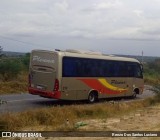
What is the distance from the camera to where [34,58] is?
71.9 ft

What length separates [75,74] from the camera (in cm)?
2180

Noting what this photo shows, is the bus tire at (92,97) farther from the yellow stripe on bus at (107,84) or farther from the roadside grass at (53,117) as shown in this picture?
the roadside grass at (53,117)

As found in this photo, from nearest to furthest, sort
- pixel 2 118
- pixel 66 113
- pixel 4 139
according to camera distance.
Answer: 1. pixel 4 139
2. pixel 2 118
3. pixel 66 113

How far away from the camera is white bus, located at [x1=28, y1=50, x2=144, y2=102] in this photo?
20828mm

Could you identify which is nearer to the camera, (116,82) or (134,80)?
(116,82)

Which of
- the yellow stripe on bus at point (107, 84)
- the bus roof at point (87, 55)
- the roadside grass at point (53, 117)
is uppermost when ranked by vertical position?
the bus roof at point (87, 55)

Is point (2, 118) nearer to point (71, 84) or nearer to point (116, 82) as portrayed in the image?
point (71, 84)

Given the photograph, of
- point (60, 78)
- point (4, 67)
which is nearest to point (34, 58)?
point (60, 78)

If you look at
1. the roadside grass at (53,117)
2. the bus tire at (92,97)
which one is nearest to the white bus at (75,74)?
the bus tire at (92,97)

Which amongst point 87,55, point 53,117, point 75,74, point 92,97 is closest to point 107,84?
point 92,97

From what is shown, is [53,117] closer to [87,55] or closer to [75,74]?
[75,74]

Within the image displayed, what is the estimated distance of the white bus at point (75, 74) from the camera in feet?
68.3

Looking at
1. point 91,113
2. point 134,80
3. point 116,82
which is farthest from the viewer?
point 134,80

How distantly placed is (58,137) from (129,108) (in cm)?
1006
